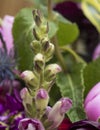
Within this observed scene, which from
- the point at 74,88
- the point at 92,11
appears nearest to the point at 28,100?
the point at 74,88

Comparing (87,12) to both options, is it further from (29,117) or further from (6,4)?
(6,4)

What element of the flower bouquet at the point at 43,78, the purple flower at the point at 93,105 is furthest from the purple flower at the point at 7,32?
the purple flower at the point at 93,105

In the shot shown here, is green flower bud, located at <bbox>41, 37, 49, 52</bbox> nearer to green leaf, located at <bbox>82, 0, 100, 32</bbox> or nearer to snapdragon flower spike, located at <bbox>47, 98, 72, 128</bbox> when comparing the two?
snapdragon flower spike, located at <bbox>47, 98, 72, 128</bbox>

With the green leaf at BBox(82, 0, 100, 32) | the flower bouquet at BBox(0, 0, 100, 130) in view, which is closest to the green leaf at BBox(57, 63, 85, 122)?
the flower bouquet at BBox(0, 0, 100, 130)

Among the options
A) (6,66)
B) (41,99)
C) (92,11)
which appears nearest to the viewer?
(41,99)

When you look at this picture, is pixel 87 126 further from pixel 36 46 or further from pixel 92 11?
pixel 92 11

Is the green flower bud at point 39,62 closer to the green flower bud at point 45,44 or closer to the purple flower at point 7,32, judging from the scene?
the green flower bud at point 45,44

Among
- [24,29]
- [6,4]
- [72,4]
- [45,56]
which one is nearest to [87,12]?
[72,4]
